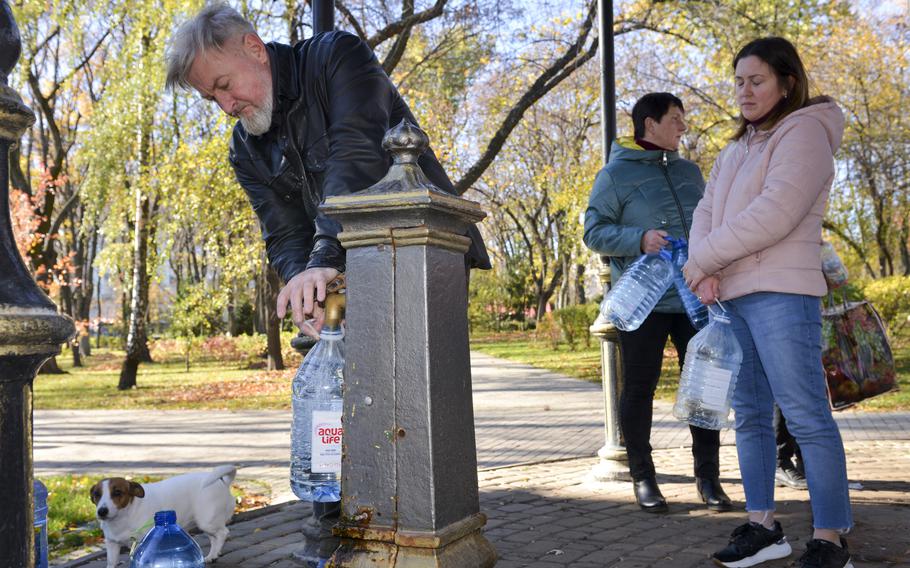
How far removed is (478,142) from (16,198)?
613 inches

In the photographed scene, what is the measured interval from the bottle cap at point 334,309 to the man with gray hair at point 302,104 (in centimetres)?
22

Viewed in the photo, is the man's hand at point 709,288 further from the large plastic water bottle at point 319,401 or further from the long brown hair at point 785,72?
the large plastic water bottle at point 319,401

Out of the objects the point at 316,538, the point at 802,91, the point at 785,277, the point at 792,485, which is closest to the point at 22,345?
the point at 316,538

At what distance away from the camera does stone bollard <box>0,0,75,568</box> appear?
1.56 meters

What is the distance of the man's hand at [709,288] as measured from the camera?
12.0 ft

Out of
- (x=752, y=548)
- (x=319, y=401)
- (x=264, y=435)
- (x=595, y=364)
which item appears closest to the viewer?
(x=319, y=401)

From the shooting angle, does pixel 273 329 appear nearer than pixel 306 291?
No

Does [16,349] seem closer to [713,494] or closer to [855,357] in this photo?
[713,494]

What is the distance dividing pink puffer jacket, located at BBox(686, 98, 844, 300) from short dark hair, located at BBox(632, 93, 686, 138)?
1.31m

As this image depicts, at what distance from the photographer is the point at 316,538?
139 inches

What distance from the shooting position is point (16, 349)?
61.3 inches

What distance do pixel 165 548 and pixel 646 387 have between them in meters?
3.05

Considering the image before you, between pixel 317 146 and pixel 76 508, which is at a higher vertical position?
pixel 317 146

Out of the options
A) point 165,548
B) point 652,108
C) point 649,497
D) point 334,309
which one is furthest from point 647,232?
point 165,548
